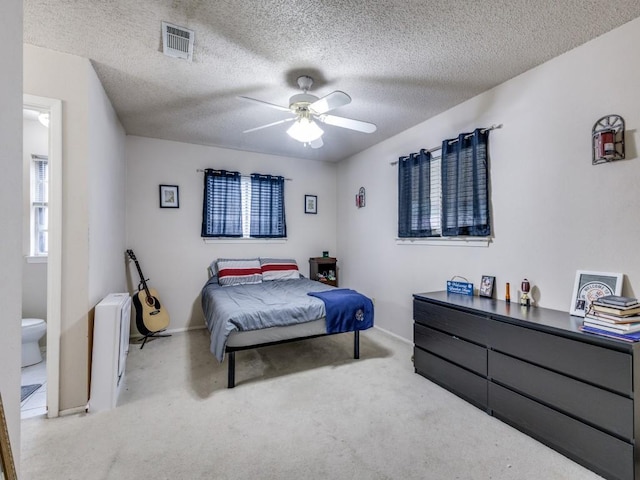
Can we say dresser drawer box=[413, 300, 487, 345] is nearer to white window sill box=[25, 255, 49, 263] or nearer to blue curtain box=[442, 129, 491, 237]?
blue curtain box=[442, 129, 491, 237]

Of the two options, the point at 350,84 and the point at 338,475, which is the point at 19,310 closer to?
the point at 338,475

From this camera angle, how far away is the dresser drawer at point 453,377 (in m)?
2.23

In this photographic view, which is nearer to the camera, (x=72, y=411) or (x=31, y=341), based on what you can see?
(x=72, y=411)

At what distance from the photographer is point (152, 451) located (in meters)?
1.78

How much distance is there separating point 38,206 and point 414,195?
4.52 m

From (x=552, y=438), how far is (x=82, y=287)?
3.29 metres

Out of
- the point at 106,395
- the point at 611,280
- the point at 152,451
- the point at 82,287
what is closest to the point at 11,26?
the point at 82,287

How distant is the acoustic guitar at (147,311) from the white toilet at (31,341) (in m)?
Answer: 0.85

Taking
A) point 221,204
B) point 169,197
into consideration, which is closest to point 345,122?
point 221,204

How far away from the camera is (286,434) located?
1932 millimetres

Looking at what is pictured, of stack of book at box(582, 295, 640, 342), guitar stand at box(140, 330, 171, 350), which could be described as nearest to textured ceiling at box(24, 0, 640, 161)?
stack of book at box(582, 295, 640, 342)

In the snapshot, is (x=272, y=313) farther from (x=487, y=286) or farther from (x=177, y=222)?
(x=177, y=222)

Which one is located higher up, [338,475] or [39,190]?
[39,190]

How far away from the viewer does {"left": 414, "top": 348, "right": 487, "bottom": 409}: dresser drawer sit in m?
2.23
